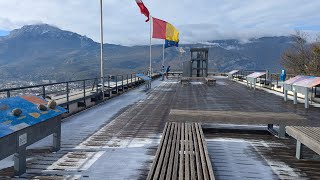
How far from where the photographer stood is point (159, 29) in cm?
3544

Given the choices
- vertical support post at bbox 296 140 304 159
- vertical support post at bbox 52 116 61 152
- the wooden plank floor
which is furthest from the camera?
vertical support post at bbox 52 116 61 152

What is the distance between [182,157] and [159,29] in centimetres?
3165

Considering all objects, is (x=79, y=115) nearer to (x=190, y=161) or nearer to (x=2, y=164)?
(x=2, y=164)

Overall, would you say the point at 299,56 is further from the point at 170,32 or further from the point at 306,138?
the point at 306,138

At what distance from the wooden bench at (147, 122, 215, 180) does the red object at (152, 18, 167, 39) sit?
92.7 ft

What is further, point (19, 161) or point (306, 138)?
point (306, 138)

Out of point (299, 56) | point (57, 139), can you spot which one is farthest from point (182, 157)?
point (299, 56)

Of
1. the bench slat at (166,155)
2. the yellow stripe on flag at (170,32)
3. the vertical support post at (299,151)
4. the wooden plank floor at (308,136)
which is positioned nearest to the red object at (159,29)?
the yellow stripe on flag at (170,32)

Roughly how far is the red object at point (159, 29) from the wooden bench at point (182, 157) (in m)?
28.2

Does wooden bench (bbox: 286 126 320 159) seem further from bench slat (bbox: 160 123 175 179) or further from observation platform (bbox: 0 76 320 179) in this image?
bench slat (bbox: 160 123 175 179)

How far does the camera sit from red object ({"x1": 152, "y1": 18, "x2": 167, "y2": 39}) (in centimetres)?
3419

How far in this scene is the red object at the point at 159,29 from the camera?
34188mm

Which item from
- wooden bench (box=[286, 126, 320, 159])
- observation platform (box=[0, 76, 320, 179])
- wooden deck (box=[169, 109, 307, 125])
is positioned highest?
wooden deck (box=[169, 109, 307, 125])

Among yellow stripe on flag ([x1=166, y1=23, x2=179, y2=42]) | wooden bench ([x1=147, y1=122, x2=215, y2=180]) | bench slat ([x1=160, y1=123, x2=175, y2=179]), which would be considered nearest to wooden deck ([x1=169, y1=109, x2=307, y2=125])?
wooden bench ([x1=147, y1=122, x2=215, y2=180])
